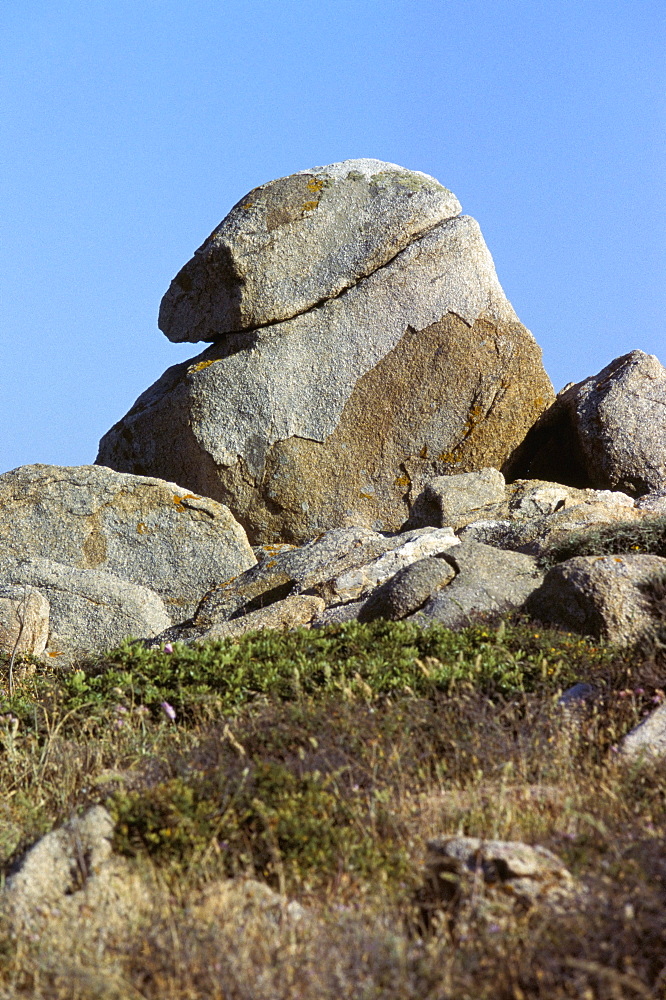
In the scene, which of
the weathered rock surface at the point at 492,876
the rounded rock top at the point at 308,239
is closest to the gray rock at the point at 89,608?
the rounded rock top at the point at 308,239

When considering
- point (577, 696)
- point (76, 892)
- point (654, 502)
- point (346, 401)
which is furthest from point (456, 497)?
point (76, 892)

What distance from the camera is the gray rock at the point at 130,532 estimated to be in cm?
1219

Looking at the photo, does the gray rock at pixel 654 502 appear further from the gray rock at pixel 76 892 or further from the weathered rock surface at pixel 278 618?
the gray rock at pixel 76 892

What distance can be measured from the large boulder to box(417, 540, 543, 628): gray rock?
5.81 metres

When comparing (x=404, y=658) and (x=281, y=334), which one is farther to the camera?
(x=281, y=334)

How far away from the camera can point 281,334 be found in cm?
1498

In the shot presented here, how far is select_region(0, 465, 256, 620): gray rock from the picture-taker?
1219 cm

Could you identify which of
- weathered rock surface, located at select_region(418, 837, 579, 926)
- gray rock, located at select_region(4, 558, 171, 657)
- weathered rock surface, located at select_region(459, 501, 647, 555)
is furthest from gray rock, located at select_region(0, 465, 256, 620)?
weathered rock surface, located at select_region(418, 837, 579, 926)

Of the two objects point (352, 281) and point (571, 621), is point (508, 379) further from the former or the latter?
point (571, 621)

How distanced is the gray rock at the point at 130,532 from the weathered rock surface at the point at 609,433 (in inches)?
211

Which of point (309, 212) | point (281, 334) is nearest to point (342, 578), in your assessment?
point (281, 334)

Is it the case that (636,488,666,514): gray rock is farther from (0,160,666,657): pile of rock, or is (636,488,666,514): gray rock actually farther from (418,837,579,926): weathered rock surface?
(418,837,579,926): weathered rock surface

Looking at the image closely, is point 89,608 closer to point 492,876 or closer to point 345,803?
point 345,803

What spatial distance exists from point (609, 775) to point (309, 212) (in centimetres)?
1212
